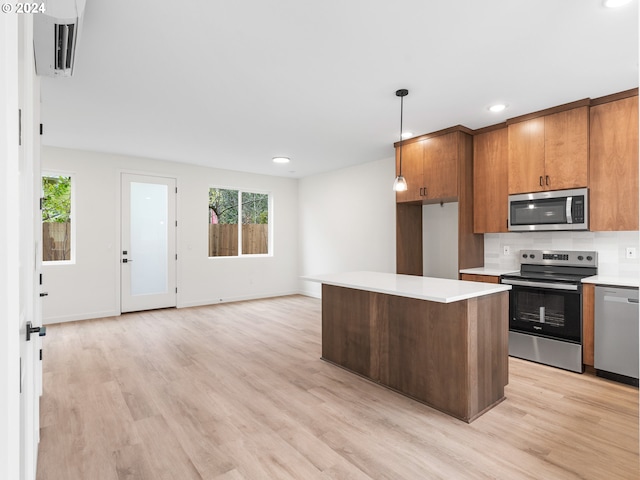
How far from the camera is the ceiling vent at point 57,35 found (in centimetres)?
160

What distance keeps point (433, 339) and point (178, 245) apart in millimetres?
4837

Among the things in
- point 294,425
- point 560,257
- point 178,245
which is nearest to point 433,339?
point 294,425

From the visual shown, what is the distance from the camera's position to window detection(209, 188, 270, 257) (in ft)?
22.1

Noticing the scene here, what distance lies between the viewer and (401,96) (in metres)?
3.20

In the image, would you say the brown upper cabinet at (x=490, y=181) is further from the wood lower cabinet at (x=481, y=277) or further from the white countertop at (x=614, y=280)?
the white countertop at (x=614, y=280)

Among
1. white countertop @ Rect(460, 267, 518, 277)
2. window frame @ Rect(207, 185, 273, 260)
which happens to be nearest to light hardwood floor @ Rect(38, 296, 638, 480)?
white countertop @ Rect(460, 267, 518, 277)

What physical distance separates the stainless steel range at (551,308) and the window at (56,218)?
5.90 metres

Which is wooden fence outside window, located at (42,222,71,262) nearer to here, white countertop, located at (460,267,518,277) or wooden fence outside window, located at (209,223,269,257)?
wooden fence outside window, located at (209,223,269,257)

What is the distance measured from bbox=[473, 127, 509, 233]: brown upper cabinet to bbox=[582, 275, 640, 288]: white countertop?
971 mm

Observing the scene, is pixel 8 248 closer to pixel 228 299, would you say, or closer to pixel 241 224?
pixel 228 299

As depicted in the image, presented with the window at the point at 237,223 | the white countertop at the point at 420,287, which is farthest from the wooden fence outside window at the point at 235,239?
the white countertop at the point at 420,287

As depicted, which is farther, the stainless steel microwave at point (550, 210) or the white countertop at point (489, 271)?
the white countertop at point (489, 271)

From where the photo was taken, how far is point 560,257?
148 inches

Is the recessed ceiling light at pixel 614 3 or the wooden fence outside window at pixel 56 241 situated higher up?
the recessed ceiling light at pixel 614 3
